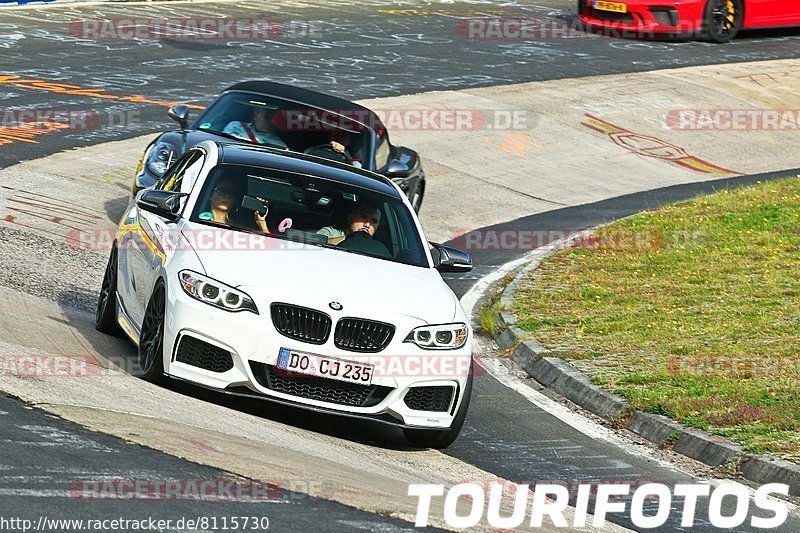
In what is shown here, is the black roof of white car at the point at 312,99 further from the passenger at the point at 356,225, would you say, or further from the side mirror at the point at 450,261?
the passenger at the point at 356,225

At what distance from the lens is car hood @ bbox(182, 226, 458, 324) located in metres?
8.19

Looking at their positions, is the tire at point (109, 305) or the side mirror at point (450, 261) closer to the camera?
the side mirror at point (450, 261)

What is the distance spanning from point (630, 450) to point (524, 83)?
16775 mm

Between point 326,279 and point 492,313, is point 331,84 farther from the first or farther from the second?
point 326,279

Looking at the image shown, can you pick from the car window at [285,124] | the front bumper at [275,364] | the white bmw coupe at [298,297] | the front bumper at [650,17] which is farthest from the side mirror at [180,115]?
the front bumper at [650,17]

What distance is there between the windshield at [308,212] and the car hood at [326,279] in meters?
0.21

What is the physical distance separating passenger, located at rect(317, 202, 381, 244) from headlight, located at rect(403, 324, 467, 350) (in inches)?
44.8

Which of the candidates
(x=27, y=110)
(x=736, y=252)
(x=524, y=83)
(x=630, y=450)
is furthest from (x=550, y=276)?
(x=524, y=83)

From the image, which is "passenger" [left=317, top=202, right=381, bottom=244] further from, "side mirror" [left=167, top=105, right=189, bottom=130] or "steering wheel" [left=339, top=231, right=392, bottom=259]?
"side mirror" [left=167, top=105, right=189, bottom=130]

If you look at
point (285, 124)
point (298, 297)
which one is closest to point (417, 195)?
point (285, 124)

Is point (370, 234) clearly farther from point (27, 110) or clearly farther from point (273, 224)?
point (27, 110)

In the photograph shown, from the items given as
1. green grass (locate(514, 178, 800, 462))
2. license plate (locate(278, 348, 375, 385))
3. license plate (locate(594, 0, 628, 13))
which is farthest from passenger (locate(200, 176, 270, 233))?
license plate (locate(594, 0, 628, 13))

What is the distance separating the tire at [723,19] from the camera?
2945 cm

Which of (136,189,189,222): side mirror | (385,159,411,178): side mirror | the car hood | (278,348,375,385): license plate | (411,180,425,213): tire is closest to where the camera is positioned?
(278,348,375,385): license plate
